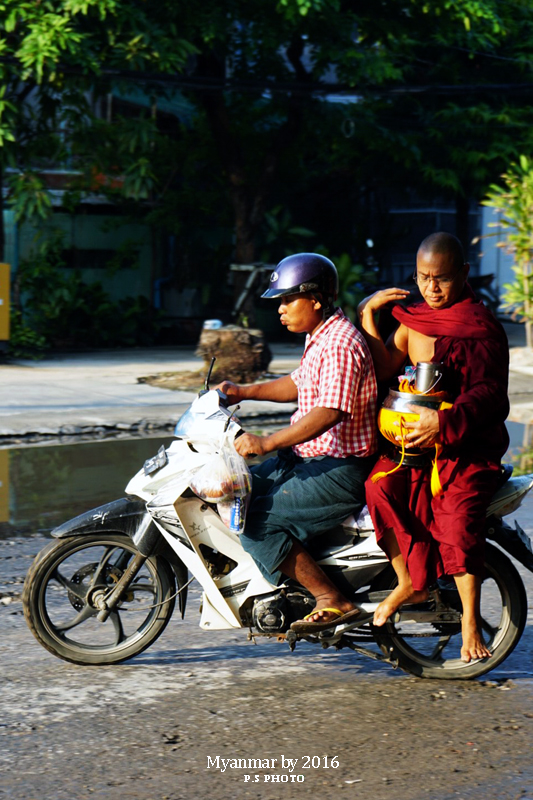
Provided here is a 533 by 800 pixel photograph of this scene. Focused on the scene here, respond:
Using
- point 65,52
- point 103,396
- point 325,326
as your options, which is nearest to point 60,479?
point 103,396

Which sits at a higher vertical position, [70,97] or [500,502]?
[70,97]

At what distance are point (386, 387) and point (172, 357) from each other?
13311 mm

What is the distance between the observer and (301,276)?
4.06 metres

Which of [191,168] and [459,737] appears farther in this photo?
[191,168]

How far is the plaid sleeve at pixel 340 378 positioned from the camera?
397cm

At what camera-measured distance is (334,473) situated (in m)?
4.12

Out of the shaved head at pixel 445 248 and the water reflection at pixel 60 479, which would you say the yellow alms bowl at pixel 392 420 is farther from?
the water reflection at pixel 60 479

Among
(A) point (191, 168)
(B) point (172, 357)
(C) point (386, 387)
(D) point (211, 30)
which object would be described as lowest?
(B) point (172, 357)

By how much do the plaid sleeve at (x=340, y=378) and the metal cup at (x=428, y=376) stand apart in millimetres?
224

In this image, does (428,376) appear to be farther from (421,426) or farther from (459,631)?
(459,631)

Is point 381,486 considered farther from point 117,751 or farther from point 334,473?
point 117,751

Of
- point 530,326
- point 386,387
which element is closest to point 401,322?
point 386,387

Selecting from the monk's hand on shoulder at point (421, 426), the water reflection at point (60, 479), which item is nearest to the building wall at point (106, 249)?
the water reflection at point (60, 479)

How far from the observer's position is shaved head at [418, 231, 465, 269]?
404 centimetres
